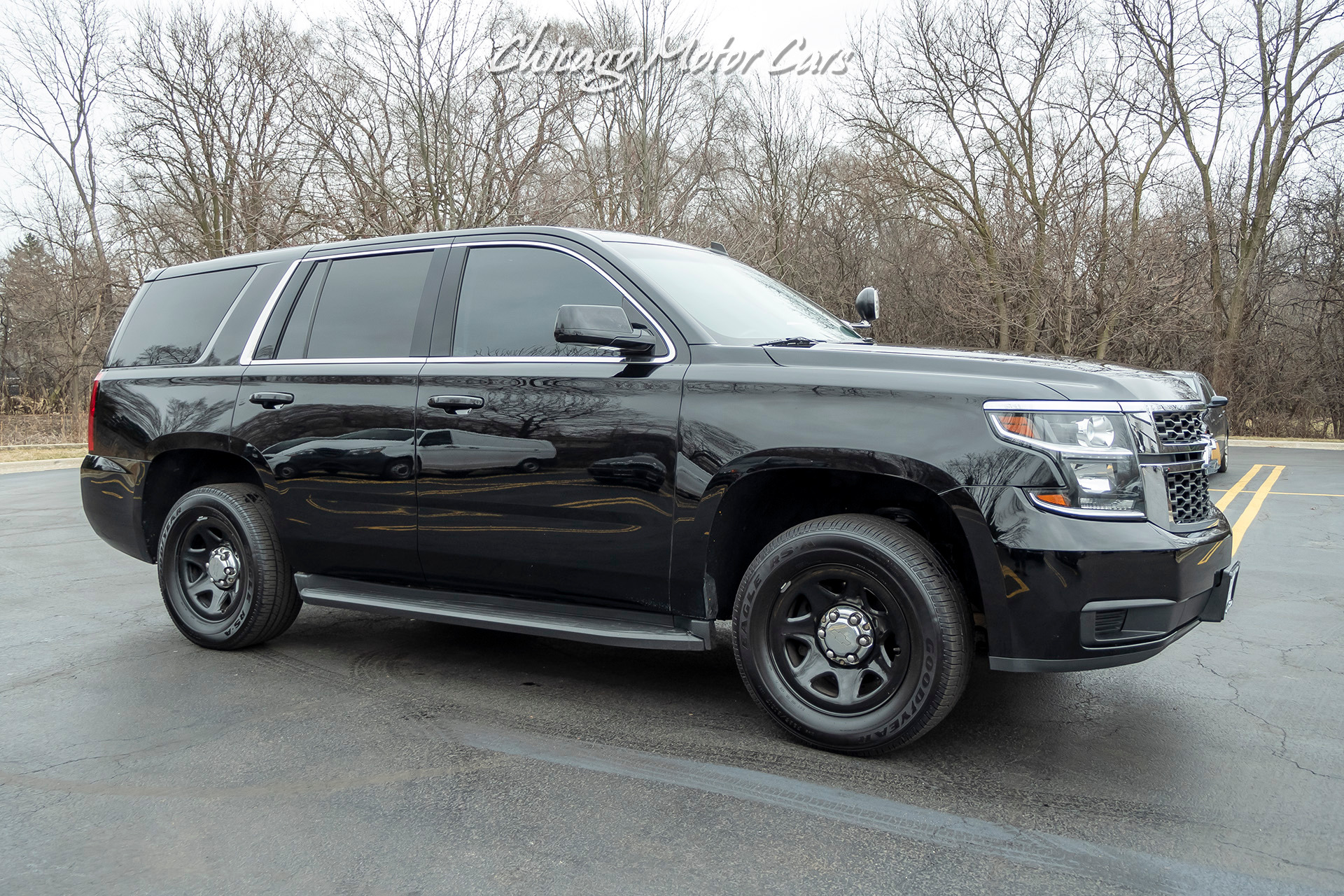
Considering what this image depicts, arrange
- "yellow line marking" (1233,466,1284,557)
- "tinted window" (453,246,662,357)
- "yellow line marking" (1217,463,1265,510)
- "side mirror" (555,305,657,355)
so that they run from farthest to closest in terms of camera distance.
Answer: "yellow line marking" (1217,463,1265,510)
"yellow line marking" (1233,466,1284,557)
"tinted window" (453,246,662,357)
"side mirror" (555,305,657,355)

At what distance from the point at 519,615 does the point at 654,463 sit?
3.01ft

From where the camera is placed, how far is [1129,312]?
21.8m

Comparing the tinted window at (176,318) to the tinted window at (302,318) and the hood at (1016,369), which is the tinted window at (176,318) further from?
the hood at (1016,369)

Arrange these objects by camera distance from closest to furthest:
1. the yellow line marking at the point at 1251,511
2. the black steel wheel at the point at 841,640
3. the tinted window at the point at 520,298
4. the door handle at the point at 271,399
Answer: the black steel wheel at the point at 841,640 < the tinted window at the point at 520,298 < the door handle at the point at 271,399 < the yellow line marking at the point at 1251,511

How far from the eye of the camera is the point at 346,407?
4512 millimetres

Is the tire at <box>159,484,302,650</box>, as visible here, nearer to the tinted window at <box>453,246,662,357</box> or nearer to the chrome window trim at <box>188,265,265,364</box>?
the chrome window trim at <box>188,265,265,364</box>

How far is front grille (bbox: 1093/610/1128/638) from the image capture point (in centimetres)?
319

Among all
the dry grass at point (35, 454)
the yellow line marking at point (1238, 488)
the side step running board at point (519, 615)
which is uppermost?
the side step running board at point (519, 615)

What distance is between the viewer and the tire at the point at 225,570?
16.0 ft

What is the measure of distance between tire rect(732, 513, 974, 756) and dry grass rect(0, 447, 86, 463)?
18619 mm

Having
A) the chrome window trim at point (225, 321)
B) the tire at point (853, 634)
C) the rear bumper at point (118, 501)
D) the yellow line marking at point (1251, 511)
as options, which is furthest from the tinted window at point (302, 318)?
the yellow line marking at point (1251, 511)

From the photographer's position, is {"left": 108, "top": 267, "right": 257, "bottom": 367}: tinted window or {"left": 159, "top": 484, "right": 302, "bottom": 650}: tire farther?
{"left": 108, "top": 267, "right": 257, "bottom": 367}: tinted window

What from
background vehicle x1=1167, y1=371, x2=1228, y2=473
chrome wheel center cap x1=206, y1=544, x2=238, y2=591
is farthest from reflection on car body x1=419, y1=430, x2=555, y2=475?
background vehicle x1=1167, y1=371, x2=1228, y2=473

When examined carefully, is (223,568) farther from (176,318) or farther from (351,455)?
(176,318)
